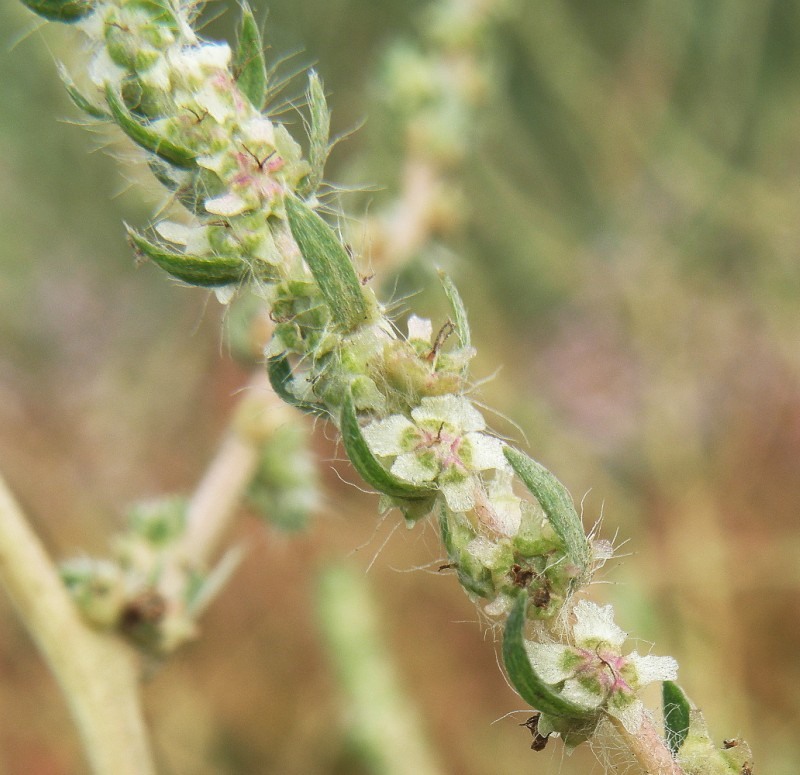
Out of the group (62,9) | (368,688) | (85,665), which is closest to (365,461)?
(62,9)

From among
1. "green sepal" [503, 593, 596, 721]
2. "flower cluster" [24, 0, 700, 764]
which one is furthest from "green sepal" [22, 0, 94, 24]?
"green sepal" [503, 593, 596, 721]

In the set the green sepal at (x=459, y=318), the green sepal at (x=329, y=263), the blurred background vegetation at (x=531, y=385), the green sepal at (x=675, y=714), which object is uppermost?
the green sepal at (x=329, y=263)

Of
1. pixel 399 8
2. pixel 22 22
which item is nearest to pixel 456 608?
pixel 399 8

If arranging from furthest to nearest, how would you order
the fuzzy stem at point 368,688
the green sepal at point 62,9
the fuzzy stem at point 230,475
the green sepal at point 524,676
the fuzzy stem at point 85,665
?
the fuzzy stem at point 368,688 < the fuzzy stem at point 230,475 < the fuzzy stem at point 85,665 < the green sepal at point 62,9 < the green sepal at point 524,676

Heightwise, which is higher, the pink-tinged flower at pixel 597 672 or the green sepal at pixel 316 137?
the green sepal at pixel 316 137

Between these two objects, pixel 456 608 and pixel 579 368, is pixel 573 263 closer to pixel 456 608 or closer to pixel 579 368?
pixel 579 368

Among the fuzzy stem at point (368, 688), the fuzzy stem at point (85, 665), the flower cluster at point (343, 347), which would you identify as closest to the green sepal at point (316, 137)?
the flower cluster at point (343, 347)

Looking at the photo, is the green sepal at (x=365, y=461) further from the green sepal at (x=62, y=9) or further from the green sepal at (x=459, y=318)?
the green sepal at (x=62, y=9)
